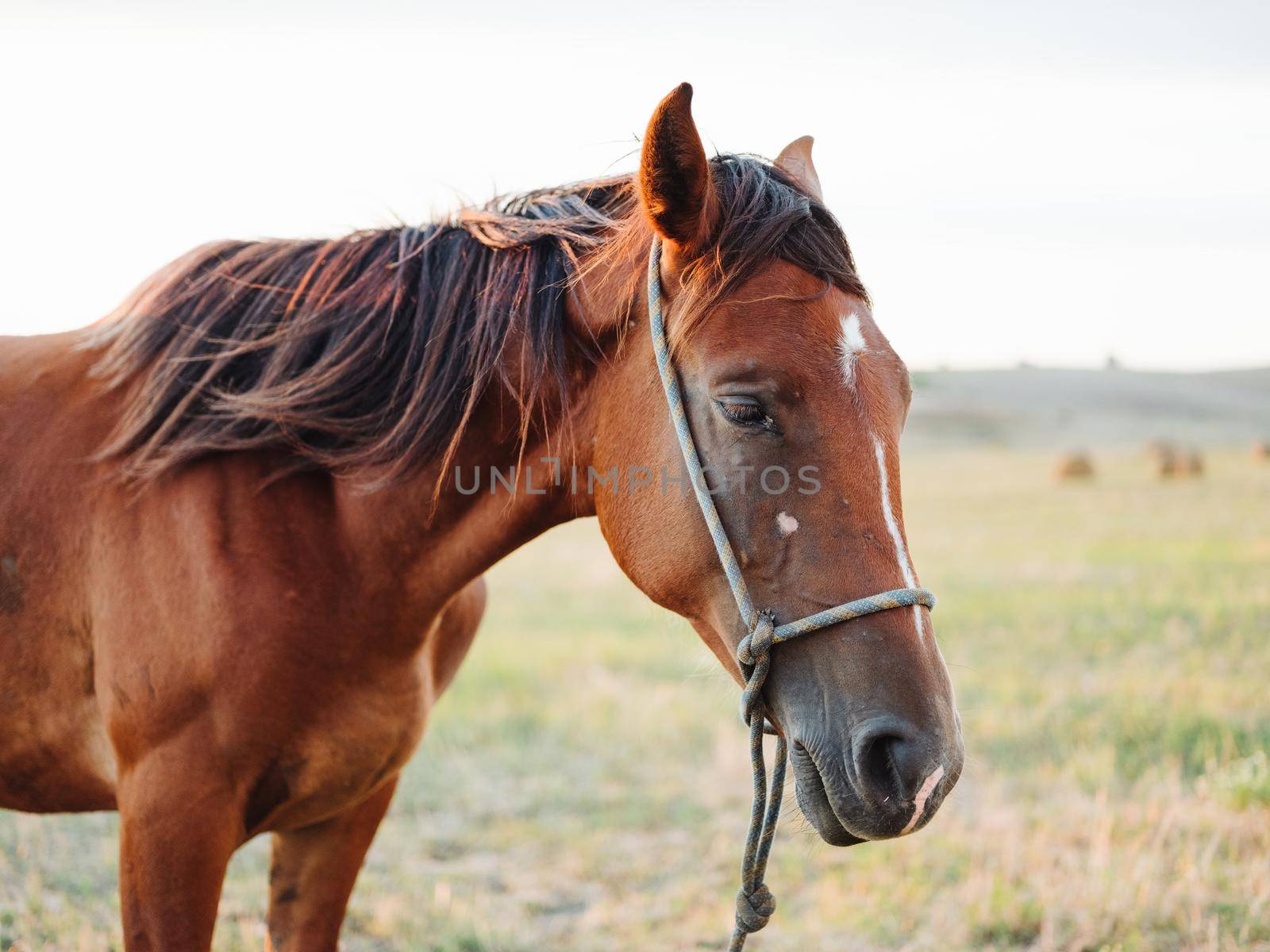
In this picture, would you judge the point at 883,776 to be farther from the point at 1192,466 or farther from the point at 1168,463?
the point at 1168,463

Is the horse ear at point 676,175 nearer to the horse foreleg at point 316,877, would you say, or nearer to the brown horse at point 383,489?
the brown horse at point 383,489

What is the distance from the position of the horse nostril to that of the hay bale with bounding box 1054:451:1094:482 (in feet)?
89.8

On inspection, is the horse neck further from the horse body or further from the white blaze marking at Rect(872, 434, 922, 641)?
the white blaze marking at Rect(872, 434, 922, 641)

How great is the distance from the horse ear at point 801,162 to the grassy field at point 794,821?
1.24 m

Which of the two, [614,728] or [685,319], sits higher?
[685,319]

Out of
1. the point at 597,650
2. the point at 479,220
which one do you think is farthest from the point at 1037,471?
the point at 479,220

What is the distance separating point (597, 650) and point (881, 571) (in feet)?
22.9

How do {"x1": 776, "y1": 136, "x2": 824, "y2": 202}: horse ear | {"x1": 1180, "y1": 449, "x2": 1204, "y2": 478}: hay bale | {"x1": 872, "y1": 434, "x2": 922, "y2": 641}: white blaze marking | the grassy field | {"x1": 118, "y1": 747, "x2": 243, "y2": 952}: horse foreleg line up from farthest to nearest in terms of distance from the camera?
1. {"x1": 1180, "y1": 449, "x2": 1204, "y2": 478}: hay bale
2. the grassy field
3. {"x1": 776, "y1": 136, "x2": 824, "y2": 202}: horse ear
4. {"x1": 118, "y1": 747, "x2": 243, "y2": 952}: horse foreleg
5. {"x1": 872, "y1": 434, "x2": 922, "y2": 641}: white blaze marking

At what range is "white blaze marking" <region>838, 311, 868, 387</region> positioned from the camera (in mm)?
1973

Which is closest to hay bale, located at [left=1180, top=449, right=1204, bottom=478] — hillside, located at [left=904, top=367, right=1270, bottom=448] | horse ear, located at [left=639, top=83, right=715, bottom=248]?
hillside, located at [left=904, top=367, right=1270, bottom=448]

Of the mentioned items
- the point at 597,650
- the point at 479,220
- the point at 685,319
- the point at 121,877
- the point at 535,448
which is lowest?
the point at 597,650

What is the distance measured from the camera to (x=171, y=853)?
7.09ft

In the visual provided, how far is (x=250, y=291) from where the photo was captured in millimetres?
2635

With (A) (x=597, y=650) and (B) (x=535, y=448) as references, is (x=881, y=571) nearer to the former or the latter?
(B) (x=535, y=448)
